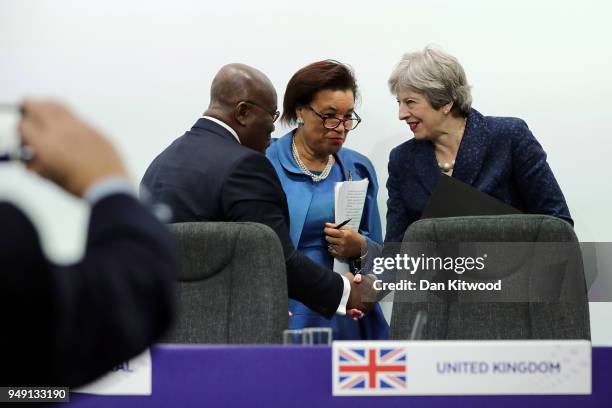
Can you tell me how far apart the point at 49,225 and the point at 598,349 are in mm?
2379

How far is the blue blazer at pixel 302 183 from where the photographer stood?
3.52 meters

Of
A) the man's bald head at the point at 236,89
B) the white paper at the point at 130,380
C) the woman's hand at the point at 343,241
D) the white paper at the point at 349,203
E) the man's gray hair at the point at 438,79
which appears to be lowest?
the white paper at the point at 130,380

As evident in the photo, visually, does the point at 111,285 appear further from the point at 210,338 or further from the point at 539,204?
the point at 539,204

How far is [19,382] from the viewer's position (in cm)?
86

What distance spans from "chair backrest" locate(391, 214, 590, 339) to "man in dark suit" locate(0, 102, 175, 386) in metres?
1.79

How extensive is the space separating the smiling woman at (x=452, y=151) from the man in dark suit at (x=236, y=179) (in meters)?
0.46

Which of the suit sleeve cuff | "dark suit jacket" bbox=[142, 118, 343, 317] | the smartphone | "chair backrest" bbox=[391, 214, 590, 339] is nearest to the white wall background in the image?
the suit sleeve cuff

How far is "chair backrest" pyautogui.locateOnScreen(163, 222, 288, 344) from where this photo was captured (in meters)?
2.47

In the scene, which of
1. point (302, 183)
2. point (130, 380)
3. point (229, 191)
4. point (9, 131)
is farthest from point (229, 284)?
point (9, 131)

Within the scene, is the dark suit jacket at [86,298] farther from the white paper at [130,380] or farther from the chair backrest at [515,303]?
the chair backrest at [515,303]

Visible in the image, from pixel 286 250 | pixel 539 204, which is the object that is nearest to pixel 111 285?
pixel 286 250

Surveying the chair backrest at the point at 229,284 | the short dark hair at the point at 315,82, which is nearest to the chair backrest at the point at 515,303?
the chair backrest at the point at 229,284

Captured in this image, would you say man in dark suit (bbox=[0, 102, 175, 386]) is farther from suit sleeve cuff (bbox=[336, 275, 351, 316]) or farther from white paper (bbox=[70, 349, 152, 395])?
suit sleeve cuff (bbox=[336, 275, 351, 316])

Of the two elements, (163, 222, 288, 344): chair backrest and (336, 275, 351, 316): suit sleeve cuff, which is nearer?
(163, 222, 288, 344): chair backrest
